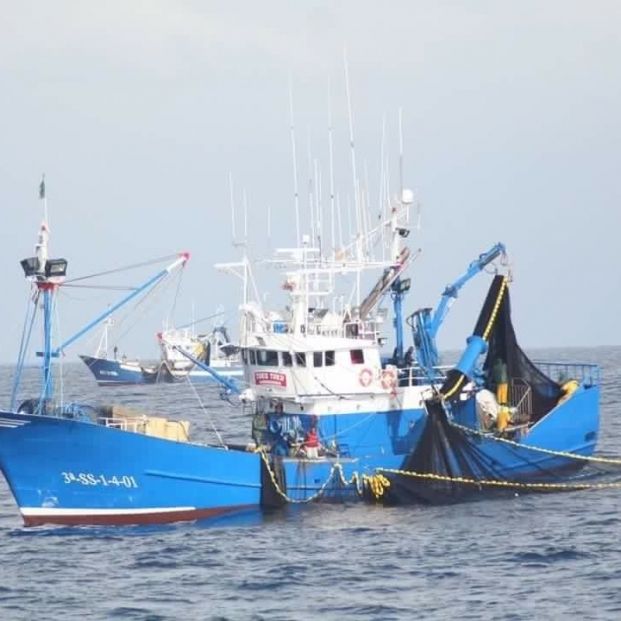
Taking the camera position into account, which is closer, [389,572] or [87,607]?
[87,607]

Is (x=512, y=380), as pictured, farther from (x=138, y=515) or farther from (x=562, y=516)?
(x=138, y=515)

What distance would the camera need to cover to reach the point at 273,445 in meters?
38.2

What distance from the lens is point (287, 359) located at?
3825 cm

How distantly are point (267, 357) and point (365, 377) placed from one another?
2.51 meters

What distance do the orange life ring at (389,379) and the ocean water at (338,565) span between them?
3326mm

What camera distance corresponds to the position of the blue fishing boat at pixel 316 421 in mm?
35062

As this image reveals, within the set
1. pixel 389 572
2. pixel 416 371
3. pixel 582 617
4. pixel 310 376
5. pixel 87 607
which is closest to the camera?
pixel 582 617

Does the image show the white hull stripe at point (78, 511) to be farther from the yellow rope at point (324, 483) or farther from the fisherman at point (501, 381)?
the fisherman at point (501, 381)

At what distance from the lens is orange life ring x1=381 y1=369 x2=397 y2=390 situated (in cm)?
3841

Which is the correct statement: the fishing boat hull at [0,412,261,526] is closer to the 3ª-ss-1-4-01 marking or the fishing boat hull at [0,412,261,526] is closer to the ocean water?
the 3ª-ss-1-4-01 marking

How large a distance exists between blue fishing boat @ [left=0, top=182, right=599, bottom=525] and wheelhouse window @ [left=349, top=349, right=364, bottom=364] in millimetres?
48

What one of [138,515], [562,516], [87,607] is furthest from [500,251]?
[87,607]

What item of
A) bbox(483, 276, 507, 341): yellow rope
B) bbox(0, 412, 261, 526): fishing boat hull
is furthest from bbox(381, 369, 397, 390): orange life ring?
bbox(0, 412, 261, 526): fishing boat hull

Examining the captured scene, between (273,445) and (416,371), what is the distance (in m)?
4.75
